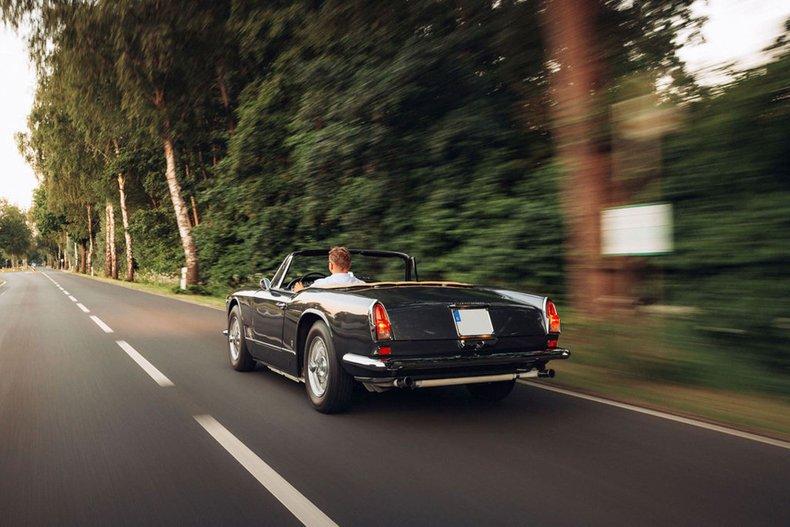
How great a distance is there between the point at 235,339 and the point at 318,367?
2368 millimetres

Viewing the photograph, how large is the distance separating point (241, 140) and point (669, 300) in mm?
13361

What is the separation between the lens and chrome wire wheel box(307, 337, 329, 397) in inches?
218

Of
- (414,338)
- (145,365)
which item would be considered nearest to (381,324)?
(414,338)

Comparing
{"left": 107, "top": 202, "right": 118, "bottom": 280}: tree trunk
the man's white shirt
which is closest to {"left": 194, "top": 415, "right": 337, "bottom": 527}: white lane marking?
the man's white shirt

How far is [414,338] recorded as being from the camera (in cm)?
491

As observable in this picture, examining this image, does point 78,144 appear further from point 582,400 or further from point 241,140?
point 582,400

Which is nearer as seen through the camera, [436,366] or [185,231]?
[436,366]

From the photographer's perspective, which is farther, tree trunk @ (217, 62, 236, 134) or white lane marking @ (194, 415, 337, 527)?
tree trunk @ (217, 62, 236, 134)

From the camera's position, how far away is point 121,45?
17688 millimetres

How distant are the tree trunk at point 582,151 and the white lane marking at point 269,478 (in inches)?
189

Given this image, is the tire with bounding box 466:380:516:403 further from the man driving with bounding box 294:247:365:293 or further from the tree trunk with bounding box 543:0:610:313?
the tree trunk with bounding box 543:0:610:313

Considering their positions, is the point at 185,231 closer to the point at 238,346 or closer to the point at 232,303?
the point at 232,303

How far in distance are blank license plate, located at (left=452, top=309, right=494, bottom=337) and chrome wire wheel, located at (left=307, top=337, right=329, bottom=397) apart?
3.64 ft

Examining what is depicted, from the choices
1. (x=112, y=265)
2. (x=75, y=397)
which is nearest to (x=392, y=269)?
(x=75, y=397)
